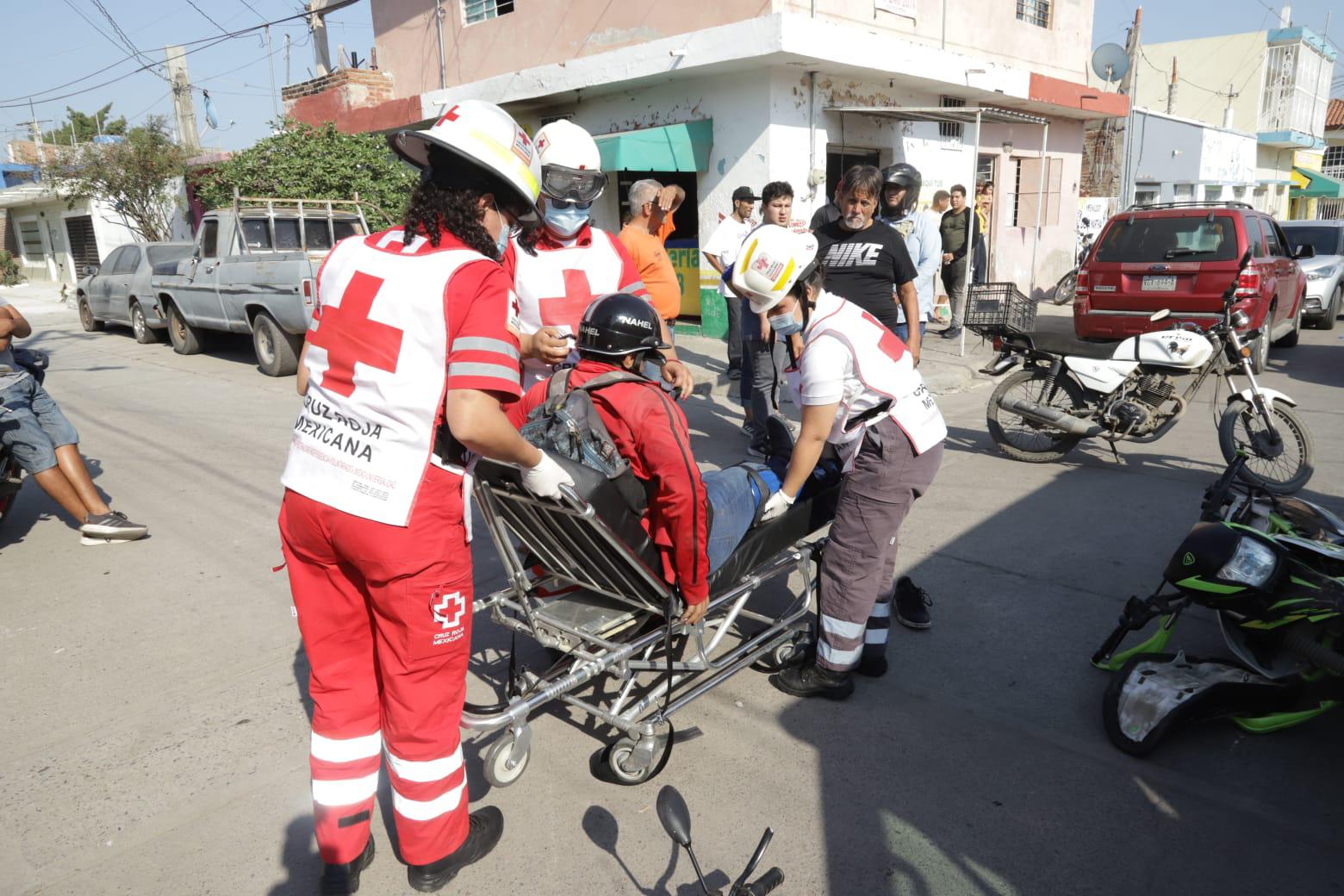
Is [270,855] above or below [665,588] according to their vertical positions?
below

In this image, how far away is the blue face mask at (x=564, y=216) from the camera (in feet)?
12.2

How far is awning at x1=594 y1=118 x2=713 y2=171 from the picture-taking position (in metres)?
10.3

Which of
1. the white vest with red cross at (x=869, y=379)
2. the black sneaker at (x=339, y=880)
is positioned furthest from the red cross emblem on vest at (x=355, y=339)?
the white vest with red cross at (x=869, y=379)

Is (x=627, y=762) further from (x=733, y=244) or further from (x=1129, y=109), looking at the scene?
(x=1129, y=109)

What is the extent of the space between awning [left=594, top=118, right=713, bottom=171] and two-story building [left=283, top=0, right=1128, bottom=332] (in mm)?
23

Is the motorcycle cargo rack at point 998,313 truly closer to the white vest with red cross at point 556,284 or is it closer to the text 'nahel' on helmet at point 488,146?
the white vest with red cross at point 556,284

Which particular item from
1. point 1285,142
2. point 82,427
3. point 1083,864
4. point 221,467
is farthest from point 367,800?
point 1285,142

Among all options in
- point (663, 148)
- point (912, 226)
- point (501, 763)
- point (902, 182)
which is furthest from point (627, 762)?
point (663, 148)

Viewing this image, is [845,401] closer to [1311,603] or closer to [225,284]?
[1311,603]

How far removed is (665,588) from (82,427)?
771 cm

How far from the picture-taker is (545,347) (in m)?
3.21

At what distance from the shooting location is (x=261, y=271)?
33.0ft

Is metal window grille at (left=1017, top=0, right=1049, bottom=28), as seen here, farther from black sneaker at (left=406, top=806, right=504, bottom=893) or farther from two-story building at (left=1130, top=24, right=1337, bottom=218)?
two-story building at (left=1130, top=24, right=1337, bottom=218)

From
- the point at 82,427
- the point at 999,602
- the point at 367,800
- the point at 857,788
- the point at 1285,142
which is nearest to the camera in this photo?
the point at 367,800
